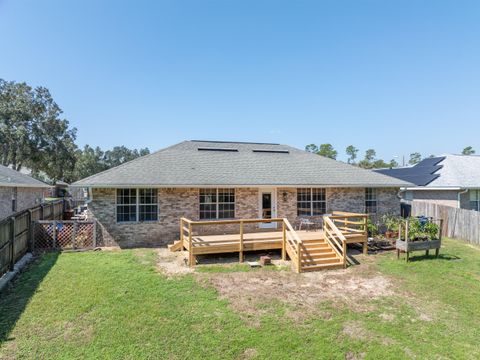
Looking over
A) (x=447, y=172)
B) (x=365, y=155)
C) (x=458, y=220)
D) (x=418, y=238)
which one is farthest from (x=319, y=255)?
(x=365, y=155)

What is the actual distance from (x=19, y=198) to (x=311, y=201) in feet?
58.5

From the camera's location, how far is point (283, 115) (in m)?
23.5

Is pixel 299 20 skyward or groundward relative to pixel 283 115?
skyward

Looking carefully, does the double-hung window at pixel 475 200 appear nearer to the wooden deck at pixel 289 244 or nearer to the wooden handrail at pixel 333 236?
the wooden deck at pixel 289 244

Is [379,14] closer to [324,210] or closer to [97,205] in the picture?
[324,210]

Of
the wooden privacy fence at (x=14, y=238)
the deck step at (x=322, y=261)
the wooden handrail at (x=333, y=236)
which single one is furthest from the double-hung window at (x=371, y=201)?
the wooden privacy fence at (x=14, y=238)

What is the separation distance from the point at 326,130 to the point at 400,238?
17.5 metres

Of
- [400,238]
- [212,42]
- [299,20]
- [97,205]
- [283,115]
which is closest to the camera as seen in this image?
[400,238]

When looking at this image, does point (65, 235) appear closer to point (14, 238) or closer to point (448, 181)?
point (14, 238)

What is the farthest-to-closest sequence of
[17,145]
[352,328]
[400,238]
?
[17,145] → [400,238] → [352,328]

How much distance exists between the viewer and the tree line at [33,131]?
1391 inches

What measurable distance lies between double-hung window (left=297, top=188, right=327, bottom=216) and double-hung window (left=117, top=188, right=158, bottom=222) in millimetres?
7083

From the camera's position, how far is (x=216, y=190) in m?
12.9

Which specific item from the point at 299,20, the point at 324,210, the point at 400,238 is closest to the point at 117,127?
the point at 299,20
